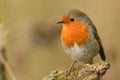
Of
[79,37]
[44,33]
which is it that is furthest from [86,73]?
[44,33]

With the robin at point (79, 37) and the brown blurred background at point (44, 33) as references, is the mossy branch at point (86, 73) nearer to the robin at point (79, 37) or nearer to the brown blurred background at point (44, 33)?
the robin at point (79, 37)

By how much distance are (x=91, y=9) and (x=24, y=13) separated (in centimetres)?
74

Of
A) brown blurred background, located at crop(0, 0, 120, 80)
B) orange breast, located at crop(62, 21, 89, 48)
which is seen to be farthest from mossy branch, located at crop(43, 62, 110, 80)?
brown blurred background, located at crop(0, 0, 120, 80)

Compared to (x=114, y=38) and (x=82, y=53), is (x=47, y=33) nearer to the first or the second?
(x=114, y=38)

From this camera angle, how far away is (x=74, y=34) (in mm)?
5578

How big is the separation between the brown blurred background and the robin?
1034mm

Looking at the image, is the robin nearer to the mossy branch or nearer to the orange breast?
the orange breast

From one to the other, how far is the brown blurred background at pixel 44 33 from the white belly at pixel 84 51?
1.01m

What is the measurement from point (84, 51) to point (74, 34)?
A: 0.16 m

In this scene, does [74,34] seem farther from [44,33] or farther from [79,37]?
[44,33]

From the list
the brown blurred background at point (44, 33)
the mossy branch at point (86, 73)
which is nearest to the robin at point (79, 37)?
the mossy branch at point (86, 73)

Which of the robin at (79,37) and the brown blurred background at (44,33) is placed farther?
the brown blurred background at (44,33)

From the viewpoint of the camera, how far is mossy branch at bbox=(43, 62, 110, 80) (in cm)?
437

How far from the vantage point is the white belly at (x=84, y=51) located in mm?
5582
